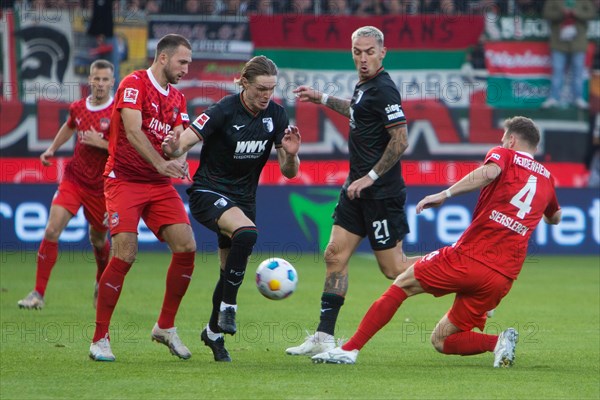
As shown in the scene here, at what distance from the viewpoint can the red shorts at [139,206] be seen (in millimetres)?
7816

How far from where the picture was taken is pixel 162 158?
306 inches

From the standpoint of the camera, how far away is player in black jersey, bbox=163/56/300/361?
25.1 ft

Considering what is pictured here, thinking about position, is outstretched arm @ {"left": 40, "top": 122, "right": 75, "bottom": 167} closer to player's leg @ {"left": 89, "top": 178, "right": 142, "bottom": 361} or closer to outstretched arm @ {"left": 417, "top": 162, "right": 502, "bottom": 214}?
player's leg @ {"left": 89, "top": 178, "right": 142, "bottom": 361}

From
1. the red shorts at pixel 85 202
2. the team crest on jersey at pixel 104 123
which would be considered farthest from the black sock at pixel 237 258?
the team crest on jersey at pixel 104 123

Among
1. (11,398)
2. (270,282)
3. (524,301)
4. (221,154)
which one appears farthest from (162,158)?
(524,301)

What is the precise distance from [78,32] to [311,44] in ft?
13.7

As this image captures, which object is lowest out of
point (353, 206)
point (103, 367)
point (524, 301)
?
point (524, 301)

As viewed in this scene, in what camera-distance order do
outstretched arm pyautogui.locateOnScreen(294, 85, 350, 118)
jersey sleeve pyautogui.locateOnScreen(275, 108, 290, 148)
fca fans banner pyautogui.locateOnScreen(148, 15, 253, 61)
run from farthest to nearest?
1. fca fans banner pyautogui.locateOnScreen(148, 15, 253, 61)
2. outstretched arm pyautogui.locateOnScreen(294, 85, 350, 118)
3. jersey sleeve pyautogui.locateOnScreen(275, 108, 290, 148)

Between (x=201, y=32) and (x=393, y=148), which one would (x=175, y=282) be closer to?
(x=393, y=148)

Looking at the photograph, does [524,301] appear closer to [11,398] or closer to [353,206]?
[353,206]

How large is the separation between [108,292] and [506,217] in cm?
292

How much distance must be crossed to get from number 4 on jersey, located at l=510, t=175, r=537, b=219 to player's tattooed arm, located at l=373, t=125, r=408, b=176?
1.04 m

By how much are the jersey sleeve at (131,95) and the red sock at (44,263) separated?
12.1ft

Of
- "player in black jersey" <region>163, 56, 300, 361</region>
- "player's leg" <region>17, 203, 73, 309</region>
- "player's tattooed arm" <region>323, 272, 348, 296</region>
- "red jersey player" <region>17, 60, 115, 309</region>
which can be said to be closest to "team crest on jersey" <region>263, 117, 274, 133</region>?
"player in black jersey" <region>163, 56, 300, 361</region>
